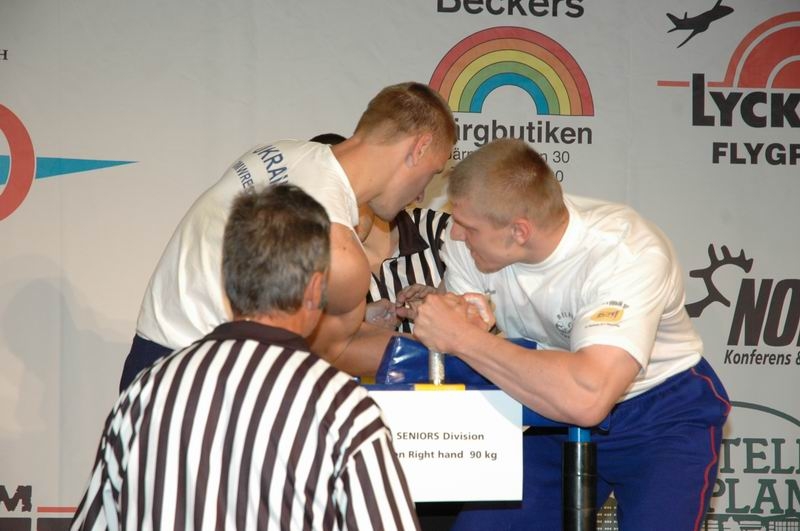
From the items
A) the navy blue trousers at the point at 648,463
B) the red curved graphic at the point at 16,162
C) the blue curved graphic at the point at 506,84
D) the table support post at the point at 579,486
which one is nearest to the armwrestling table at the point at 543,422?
the table support post at the point at 579,486

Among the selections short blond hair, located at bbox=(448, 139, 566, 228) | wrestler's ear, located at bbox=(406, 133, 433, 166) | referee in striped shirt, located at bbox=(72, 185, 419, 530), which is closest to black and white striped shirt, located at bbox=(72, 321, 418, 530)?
referee in striped shirt, located at bbox=(72, 185, 419, 530)

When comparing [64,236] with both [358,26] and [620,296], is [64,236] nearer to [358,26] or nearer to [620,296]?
[358,26]

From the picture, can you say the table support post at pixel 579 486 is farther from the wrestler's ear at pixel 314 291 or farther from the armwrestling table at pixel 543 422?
the wrestler's ear at pixel 314 291

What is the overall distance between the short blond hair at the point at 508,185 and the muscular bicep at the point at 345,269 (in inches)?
17.3

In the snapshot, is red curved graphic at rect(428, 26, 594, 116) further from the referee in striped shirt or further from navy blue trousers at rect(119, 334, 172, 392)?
the referee in striped shirt

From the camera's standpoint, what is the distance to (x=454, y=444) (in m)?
2.28

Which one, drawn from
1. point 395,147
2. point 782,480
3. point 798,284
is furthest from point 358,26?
point 782,480

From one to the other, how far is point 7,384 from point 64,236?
2.34 feet

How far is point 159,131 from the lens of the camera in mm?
4348

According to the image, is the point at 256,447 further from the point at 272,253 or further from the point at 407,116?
the point at 407,116

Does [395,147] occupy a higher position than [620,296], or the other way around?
[395,147]

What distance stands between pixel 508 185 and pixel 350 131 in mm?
1885

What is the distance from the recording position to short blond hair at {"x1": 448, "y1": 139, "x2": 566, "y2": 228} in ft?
8.69

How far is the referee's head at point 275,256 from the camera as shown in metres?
1.66
